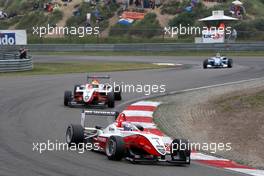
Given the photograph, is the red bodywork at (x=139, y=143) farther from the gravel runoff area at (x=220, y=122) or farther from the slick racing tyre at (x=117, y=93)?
the slick racing tyre at (x=117, y=93)

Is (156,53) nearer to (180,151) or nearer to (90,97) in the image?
(90,97)

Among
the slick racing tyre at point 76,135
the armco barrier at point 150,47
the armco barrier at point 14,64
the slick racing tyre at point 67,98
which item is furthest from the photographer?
the armco barrier at point 150,47

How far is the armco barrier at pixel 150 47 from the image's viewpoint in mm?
46000

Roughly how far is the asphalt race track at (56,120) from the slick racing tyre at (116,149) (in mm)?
118

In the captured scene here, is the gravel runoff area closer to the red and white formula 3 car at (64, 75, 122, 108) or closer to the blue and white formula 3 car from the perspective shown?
the red and white formula 3 car at (64, 75, 122, 108)

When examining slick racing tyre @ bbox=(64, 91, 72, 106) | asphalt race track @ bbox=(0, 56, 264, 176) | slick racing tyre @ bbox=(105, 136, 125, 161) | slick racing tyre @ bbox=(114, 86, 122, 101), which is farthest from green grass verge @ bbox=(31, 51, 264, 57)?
slick racing tyre @ bbox=(105, 136, 125, 161)

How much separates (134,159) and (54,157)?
4.28 feet

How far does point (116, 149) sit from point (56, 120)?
5.36 meters

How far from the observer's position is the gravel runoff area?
1227 cm

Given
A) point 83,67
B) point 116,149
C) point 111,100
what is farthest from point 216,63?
point 116,149

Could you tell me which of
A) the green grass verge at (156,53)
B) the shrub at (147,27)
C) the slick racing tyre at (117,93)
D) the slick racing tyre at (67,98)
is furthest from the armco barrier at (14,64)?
the shrub at (147,27)

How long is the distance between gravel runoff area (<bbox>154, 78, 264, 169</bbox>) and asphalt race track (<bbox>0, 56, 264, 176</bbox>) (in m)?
1.30

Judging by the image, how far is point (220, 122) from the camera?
15.2 metres

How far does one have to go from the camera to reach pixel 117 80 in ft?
87.9
